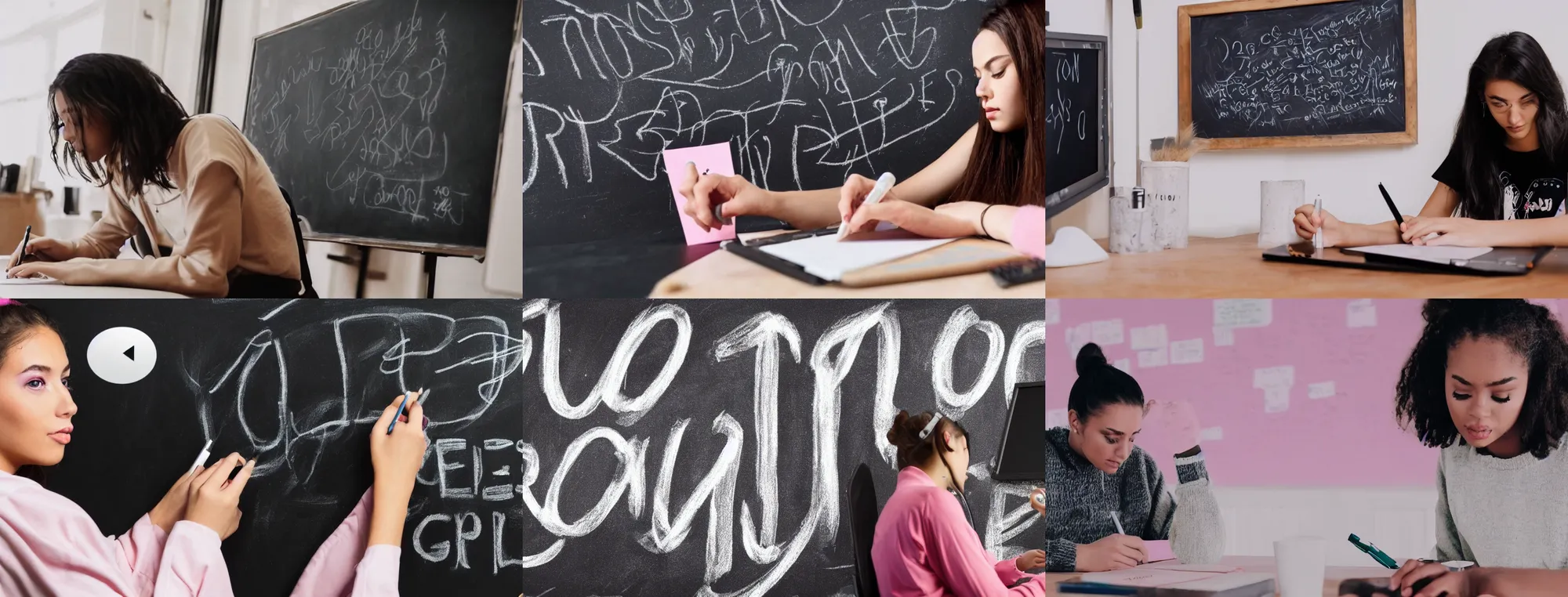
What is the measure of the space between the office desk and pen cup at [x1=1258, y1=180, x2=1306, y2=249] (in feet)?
6.78

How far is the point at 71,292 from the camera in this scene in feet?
6.23

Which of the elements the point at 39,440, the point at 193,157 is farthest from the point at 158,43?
the point at 39,440

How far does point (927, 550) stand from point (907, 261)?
567 millimetres

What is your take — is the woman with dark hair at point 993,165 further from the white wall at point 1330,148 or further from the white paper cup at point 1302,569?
the white paper cup at point 1302,569

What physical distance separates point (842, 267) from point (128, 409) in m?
1.35

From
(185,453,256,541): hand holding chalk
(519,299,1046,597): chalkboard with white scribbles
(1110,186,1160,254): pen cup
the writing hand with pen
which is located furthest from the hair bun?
the writing hand with pen

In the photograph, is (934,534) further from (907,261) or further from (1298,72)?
(1298,72)

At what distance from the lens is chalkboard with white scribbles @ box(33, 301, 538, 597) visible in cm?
191

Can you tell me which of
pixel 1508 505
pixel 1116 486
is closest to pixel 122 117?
pixel 1116 486

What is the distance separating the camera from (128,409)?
1915 mm

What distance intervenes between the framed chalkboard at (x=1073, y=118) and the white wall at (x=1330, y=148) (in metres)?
0.04

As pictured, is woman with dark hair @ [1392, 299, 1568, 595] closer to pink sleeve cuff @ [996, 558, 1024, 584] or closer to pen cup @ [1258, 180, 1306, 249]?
pen cup @ [1258, 180, 1306, 249]

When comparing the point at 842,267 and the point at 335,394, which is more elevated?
the point at 842,267

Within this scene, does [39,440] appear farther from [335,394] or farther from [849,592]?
[849,592]
